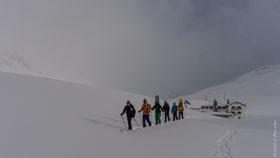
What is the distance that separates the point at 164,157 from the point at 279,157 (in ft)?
12.7

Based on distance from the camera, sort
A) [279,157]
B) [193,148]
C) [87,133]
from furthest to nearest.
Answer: [87,133] < [193,148] < [279,157]

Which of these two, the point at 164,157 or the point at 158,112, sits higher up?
the point at 158,112

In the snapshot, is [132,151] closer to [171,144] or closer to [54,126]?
[171,144]

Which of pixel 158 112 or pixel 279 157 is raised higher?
pixel 158 112

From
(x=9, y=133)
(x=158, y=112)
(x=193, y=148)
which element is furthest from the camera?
(x=158, y=112)

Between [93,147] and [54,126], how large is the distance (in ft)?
11.6

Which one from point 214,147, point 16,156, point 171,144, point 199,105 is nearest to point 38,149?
point 16,156

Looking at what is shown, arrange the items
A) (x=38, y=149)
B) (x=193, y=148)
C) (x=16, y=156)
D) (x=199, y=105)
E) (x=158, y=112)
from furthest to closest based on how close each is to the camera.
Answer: (x=199, y=105), (x=158, y=112), (x=193, y=148), (x=38, y=149), (x=16, y=156)

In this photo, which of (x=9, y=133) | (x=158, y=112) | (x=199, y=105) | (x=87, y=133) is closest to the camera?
(x=9, y=133)

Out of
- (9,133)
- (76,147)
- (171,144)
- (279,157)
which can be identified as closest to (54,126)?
(9,133)

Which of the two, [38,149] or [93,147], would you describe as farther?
[93,147]

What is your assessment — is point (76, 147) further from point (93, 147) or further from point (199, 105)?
point (199, 105)

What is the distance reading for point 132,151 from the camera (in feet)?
31.1

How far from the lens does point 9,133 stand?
9742 mm
